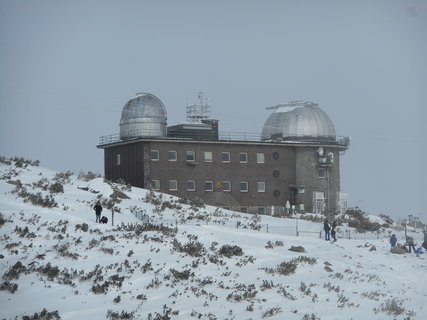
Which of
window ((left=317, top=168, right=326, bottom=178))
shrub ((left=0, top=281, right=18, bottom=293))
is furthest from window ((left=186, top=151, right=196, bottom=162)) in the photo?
shrub ((left=0, top=281, right=18, bottom=293))

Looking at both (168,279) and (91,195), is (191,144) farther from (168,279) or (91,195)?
(168,279)

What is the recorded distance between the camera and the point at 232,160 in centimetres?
6931

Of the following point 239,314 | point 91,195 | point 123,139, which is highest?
point 123,139

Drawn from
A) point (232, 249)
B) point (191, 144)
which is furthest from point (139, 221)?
point (191, 144)

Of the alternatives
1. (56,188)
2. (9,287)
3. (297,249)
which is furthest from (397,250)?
(9,287)

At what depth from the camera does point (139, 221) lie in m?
44.3

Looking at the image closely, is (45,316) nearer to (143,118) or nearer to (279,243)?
(279,243)

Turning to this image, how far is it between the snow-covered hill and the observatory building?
18.3 meters

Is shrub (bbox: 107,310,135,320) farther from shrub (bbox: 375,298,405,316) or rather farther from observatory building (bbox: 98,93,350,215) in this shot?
observatory building (bbox: 98,93,350,215)

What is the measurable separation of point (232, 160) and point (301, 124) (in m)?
8.19

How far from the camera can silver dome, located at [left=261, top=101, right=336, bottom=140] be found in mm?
73062

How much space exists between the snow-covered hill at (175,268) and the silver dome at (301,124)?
25804 mm

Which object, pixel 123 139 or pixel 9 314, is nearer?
pixel 9 314

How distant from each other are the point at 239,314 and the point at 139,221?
56.1 feet
